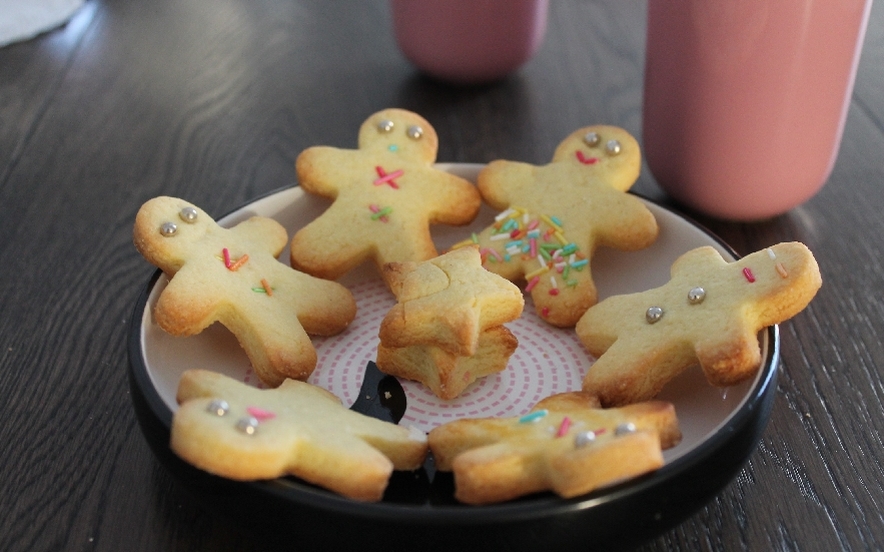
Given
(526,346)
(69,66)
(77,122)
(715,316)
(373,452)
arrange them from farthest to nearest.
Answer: (69,66) → (77,122) → (526,346) → (715,316) → (373,452)

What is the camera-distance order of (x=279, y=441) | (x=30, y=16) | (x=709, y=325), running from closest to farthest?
(x=279, y=441) < (x=709, y=325) < (x=30, y=16)

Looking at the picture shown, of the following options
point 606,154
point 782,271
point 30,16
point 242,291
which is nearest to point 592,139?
point 606,154

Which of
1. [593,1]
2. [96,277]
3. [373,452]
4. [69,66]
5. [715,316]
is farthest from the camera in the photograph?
[593,1]

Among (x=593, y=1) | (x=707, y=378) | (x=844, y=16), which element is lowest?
(x=593, y=1)

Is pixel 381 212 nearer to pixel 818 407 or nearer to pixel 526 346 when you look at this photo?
pixel 526 346

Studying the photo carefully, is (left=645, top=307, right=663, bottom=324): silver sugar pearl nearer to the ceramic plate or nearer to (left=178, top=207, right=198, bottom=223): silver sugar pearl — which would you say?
the ceramic plate

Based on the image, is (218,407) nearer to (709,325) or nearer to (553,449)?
(553,449)

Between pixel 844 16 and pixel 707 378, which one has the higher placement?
pixel 844 16

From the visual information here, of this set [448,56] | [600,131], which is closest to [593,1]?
[448,56]
